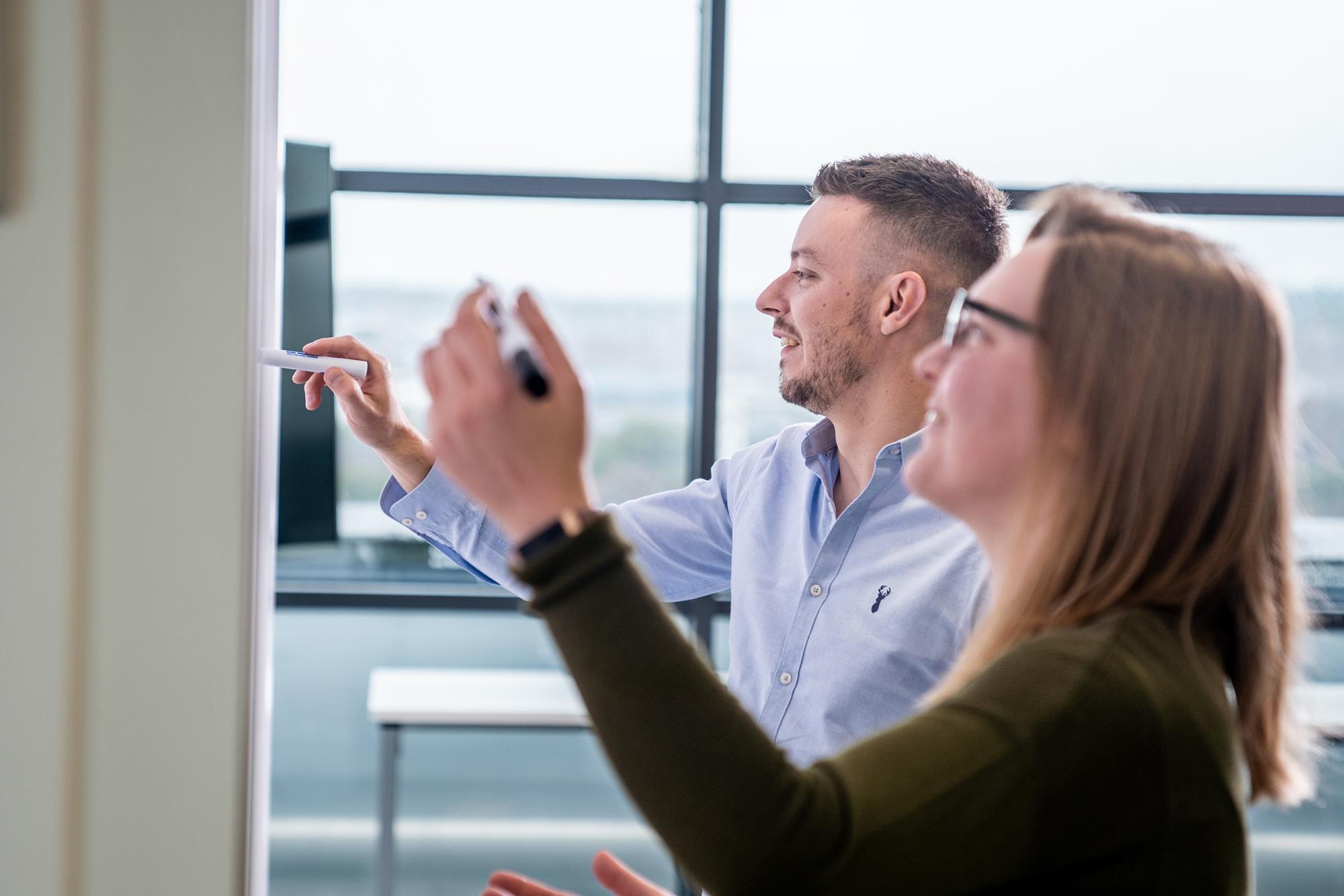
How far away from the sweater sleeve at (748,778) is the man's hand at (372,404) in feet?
2.89

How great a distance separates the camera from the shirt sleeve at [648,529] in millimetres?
1558

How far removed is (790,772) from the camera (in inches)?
24.0

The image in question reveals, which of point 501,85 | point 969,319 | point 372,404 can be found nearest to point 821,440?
point 372,404

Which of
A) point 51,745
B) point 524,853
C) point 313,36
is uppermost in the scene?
point 313,36

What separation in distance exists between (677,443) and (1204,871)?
2.60 meters

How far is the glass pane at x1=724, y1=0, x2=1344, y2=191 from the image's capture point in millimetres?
3111

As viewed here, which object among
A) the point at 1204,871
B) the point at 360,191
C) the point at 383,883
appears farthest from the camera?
the point at 360,191

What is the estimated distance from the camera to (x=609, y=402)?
3.18 meters

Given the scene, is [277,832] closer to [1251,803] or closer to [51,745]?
[51,745]

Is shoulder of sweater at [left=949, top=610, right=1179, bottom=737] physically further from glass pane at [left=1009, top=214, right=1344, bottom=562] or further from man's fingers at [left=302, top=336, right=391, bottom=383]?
glass pane at [left=1009, top=214, right=1344, bottom=562]

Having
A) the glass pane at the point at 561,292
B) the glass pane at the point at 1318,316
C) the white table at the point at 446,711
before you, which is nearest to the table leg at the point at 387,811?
the white table at the point at 446,711

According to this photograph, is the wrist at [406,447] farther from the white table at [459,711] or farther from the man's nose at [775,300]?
the white table at [459,711]

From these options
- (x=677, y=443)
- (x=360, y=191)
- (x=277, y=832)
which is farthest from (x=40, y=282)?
(x=277, y=832)

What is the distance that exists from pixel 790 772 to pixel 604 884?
41 cm
